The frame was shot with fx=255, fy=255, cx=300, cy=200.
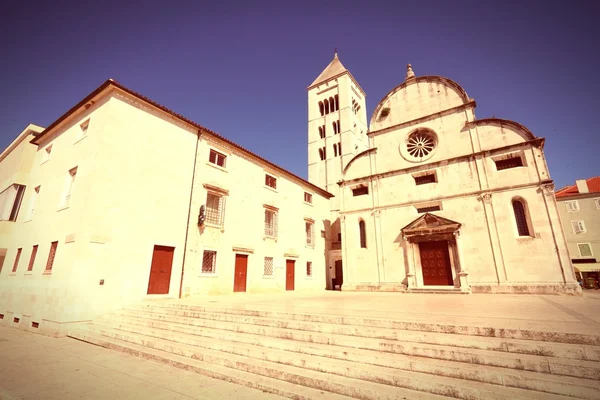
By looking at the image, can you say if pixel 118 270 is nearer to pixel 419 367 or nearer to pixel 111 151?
pixel 111 151

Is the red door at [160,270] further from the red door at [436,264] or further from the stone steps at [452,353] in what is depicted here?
the red door at [436,264]

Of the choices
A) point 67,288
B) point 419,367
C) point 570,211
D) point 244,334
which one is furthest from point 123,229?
point 570,211

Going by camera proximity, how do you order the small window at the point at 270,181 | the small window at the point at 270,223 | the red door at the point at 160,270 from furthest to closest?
the small window at the point at 270,181, the small window at the point at 270,223, the red door at the point at 160,270

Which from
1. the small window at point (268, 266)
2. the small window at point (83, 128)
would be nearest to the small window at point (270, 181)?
the small window at point (268, 266)

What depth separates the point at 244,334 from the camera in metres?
6.29

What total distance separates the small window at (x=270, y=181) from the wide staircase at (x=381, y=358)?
13720 mm

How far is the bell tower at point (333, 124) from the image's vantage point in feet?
120

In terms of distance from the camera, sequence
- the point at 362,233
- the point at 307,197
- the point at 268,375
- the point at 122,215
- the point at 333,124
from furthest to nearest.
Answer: the point at 333,124
the point at 307,197
the point at 362,233
the point at 122,215
the point at 268,375

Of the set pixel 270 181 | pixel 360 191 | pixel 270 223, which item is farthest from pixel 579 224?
pixel 270 181

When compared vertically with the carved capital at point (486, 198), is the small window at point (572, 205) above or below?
above

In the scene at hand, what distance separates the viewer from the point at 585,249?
84.9 ft

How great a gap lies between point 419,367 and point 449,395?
0.59 m

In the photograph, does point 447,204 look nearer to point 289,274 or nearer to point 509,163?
point 509,163

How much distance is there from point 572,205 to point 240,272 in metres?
35.2
